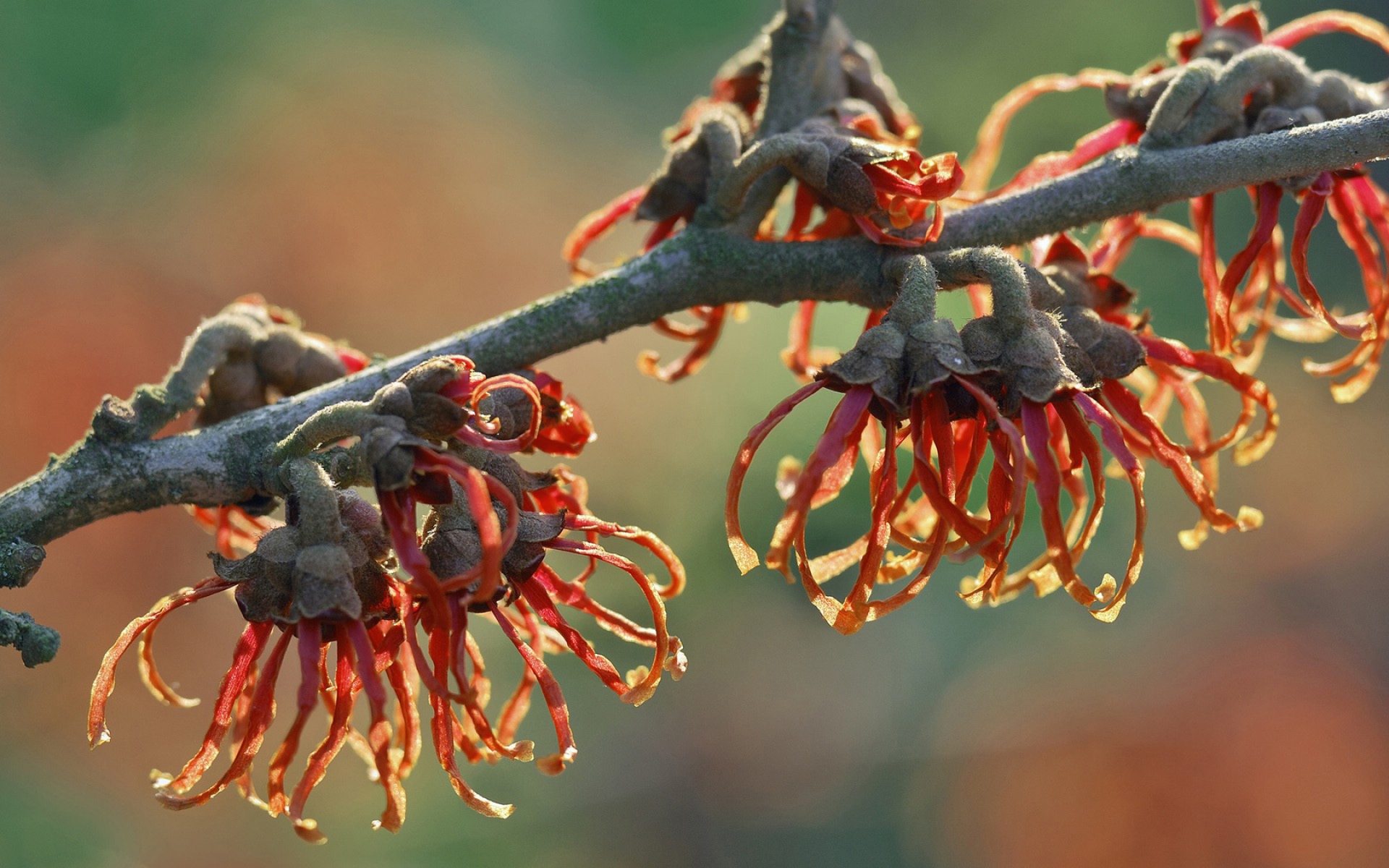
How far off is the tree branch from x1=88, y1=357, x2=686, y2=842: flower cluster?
60mm

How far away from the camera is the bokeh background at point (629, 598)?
150 inches

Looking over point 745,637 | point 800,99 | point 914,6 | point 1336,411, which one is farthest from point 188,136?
point 1336,411

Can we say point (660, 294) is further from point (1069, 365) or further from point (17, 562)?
point (17, 562)

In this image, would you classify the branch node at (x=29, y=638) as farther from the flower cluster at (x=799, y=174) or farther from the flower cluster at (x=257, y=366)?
the flower cluster at (x=799, y=174)

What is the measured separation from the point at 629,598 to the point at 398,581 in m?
2.94

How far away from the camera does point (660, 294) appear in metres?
0.77

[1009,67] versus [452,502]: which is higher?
[1009,67]

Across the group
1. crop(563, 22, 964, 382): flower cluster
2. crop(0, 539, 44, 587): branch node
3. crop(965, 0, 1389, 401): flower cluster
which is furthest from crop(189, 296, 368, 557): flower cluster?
crop(965, 0, 1389, 401): flower cluster

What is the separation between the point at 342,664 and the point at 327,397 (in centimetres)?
17

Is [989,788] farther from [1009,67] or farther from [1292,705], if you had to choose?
[1009,67]

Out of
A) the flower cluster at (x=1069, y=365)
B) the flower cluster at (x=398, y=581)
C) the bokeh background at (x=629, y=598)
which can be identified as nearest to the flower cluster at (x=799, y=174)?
the flower cluster at (x=1069, y=365)

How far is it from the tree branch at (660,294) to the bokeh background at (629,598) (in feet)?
9.43

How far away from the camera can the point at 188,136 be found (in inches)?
197

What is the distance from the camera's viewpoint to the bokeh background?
12.5ft
